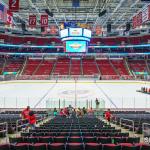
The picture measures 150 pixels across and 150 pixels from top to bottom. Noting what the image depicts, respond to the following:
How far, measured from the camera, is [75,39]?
1596 inches

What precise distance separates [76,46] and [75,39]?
2.73 m

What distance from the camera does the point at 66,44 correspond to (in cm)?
4319

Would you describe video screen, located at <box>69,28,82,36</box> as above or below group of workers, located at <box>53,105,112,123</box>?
above

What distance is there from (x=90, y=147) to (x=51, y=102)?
16.4 m

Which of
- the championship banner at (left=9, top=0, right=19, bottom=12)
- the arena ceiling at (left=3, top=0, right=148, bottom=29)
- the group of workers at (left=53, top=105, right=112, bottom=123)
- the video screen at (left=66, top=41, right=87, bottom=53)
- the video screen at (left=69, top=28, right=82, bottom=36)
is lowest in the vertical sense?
the group of workers at (left=53, top=105, right=112, bottom=123)

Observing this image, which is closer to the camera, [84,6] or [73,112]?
[73,112]

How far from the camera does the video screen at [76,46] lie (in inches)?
1671

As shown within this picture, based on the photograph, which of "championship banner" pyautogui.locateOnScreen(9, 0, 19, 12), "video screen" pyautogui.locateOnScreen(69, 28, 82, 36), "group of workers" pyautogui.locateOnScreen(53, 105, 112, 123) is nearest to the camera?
"championship banner" pyautogui.locateOnScreen(9, 0, 19, 12)

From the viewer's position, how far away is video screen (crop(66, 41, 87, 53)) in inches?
1671

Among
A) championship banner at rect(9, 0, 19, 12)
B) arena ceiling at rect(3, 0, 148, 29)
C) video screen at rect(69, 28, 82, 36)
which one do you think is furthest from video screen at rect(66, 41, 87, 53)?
championship banner at rect(9, 0, 19, 12)

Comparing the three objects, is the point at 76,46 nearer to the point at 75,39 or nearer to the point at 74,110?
the point at 75,39

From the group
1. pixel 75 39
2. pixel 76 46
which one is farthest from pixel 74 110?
pixel 76 46

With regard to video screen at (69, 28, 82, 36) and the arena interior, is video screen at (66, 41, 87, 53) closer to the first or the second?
the arena interior

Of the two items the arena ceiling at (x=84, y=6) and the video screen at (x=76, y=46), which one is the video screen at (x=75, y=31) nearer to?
the video screen at (x=76, y=46)
